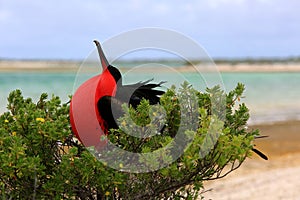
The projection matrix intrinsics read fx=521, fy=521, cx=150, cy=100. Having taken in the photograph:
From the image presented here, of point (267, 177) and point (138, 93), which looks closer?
point (138, 93)

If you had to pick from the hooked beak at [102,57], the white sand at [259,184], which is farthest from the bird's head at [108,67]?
the white sand at [259,184]

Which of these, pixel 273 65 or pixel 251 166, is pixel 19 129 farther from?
pixel 273 65

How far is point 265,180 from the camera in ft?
34.4

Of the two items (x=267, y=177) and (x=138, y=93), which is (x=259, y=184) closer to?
(x=267, y=177)

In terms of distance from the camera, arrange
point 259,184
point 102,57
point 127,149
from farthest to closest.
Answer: point 259,184 < point 102,57 < point 127,149

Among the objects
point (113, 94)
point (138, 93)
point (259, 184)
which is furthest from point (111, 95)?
point (259, 184)

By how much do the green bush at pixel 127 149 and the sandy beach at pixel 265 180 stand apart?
9.44ft

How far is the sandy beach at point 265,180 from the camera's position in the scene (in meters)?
9.23

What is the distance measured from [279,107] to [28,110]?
Result: 2920 centimetres

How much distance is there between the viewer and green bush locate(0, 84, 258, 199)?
2975mm

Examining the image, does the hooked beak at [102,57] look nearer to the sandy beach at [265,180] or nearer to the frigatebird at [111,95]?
the frigatebird at [111,95]

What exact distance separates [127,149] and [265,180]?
787 cm

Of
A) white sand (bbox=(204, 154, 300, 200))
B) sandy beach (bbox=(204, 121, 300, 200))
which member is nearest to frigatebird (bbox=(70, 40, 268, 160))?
sandy beach (bbox=(204, 121, 300, 200))

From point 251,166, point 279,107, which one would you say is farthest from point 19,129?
point 279,107
